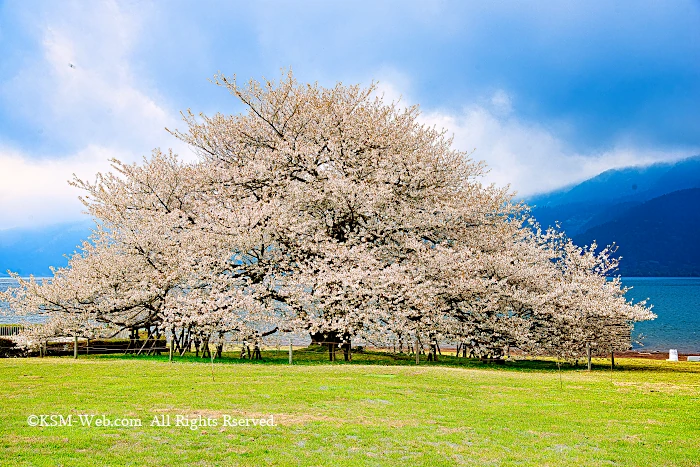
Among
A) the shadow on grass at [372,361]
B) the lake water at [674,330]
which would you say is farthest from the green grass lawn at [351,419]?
the lake water at [674,330]

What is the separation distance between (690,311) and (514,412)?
116752 millimetres

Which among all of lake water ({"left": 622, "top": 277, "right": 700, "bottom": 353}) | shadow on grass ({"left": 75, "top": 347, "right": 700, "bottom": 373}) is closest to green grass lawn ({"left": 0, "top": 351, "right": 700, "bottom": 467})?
shadow on grass ({"left": 75, "top": 347, "right": 700, "bottom": 373})

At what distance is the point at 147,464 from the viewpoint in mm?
8039

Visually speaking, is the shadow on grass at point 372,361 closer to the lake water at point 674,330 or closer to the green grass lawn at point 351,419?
the green grass lawn at point 351,419

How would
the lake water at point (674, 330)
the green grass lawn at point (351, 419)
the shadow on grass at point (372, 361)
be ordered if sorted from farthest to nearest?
1. the lake water at point (674, 330)
2. the shadow on grass at point (372, 361)
3. the green grass lawn at point (351, 419)

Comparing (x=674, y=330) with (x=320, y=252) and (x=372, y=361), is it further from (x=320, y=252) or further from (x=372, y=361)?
(x=320, y=252)

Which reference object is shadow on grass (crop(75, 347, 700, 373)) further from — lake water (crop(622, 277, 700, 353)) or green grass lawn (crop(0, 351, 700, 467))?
lake water (crop(622, 277, 700, 353))

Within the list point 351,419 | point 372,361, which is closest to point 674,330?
point 372,361

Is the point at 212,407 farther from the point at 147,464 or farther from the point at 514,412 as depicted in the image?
the point at 514,412

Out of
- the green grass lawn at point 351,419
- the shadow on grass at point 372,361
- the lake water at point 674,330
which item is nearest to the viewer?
the green grass lawn at point 351,419

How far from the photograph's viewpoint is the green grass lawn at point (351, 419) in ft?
29.0

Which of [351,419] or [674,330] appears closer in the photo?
[351,419]

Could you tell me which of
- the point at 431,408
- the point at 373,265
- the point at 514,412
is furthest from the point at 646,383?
the point at 373,265

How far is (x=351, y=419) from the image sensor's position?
1158cm
